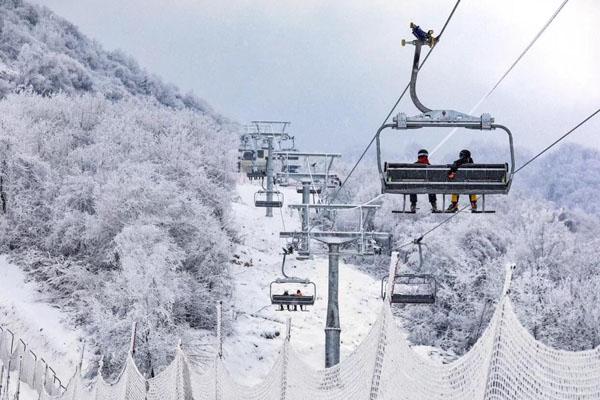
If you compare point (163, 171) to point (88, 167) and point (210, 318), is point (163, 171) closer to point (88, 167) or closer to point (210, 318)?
point (88, 167)

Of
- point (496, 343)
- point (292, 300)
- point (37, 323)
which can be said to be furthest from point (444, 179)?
point (37, 323)

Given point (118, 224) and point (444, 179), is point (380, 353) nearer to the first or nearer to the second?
point (444, 179)

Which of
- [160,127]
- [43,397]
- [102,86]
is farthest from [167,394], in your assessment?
[102,86]

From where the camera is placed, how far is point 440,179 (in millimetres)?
9344

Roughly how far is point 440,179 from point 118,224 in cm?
2664

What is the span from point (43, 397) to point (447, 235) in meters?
35.2

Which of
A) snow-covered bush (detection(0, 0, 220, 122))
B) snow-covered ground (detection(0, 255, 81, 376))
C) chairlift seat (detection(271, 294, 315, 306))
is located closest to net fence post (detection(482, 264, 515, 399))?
chairlift seat (detection(271, 294, 315, 306))

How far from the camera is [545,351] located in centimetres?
555

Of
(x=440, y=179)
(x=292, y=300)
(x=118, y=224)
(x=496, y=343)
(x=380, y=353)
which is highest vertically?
(x=440, y=179)

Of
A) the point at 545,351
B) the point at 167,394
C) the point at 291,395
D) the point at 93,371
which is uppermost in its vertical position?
the point at 545,351

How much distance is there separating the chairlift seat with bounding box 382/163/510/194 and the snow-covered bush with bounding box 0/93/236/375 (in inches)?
768

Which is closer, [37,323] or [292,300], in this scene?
[292,300]

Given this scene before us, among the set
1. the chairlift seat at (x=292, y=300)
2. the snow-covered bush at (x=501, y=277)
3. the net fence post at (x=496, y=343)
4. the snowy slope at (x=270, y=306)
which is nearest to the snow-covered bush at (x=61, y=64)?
the snowy slope at (x=270, y=306)

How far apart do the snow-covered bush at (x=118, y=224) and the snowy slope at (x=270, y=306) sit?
7.05ft
